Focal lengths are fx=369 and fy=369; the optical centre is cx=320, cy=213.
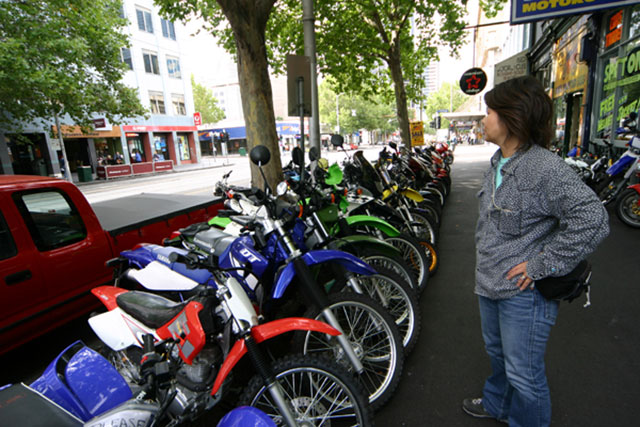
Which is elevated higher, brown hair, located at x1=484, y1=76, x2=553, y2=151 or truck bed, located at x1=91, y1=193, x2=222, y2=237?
brown hair, located at x1=484, y1=76, x2=553, y2=151

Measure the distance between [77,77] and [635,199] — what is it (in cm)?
1954

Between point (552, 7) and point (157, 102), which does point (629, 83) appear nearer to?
point (552, 7)

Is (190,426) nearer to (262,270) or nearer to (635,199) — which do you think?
(262,270)

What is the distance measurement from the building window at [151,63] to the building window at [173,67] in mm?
1324

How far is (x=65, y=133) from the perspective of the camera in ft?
80.1

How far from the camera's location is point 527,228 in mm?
1748

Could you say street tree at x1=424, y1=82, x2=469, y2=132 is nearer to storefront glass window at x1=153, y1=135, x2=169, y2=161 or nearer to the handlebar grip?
storefront glass window at x1=153, y1=135, x2=169, y2=161

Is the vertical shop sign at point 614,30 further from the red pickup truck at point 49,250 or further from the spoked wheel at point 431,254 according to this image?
the red pickup truck at point 49,250

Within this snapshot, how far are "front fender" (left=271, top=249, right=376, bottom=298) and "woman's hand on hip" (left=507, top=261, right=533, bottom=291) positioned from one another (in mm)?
1126

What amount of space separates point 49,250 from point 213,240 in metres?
1.59

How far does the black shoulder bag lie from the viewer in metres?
1.67

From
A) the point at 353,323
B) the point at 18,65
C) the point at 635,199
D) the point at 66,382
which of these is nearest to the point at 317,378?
the point at 353,323

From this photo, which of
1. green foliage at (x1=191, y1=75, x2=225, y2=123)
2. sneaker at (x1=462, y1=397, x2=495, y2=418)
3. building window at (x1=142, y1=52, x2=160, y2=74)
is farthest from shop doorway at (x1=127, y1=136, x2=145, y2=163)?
sneaker at (x1=462, y1=397, x2=495, y2=418)

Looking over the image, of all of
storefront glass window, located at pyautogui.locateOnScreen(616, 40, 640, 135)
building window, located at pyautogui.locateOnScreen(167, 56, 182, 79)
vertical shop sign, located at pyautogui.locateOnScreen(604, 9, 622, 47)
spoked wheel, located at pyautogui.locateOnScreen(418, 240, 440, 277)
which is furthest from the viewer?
building window, located at pyautogui.locateOnScreen(167, 56, 182, 79)
